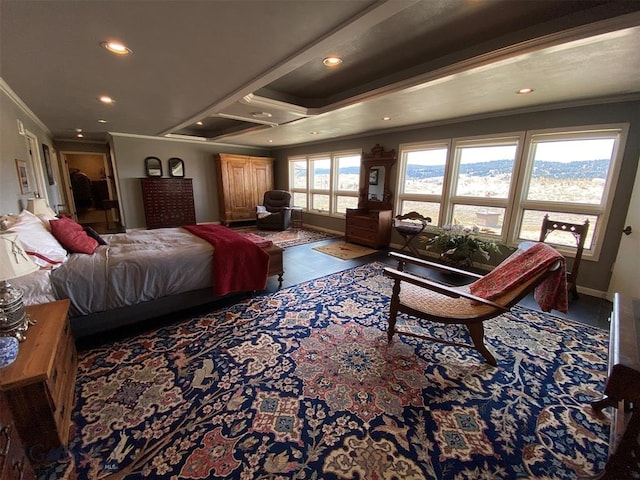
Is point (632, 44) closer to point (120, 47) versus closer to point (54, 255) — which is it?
point (120, 47)

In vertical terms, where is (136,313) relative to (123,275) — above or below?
below

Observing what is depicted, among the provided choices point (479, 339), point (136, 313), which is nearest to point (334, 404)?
point (479, 339)

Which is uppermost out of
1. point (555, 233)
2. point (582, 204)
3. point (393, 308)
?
point (582, 204)

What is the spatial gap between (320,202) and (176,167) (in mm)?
3793

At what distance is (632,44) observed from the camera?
186 centimetres

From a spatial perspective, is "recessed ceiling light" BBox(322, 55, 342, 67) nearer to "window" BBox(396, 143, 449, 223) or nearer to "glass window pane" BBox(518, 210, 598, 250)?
"window" BBox(396, 143, 449, 223)

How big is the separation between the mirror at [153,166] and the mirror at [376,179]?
493 centimetres

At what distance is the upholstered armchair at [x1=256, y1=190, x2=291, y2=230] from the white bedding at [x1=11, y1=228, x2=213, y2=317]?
143 inches

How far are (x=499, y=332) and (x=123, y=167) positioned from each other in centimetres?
747

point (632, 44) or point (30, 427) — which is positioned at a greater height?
point (632, 44)

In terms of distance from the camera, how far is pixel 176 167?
21.3ft

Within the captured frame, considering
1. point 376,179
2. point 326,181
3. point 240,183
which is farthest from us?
point 240,183

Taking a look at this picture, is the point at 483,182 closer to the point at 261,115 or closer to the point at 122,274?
the point at 261,115

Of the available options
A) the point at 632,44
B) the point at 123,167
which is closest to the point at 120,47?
the point at 632,44
